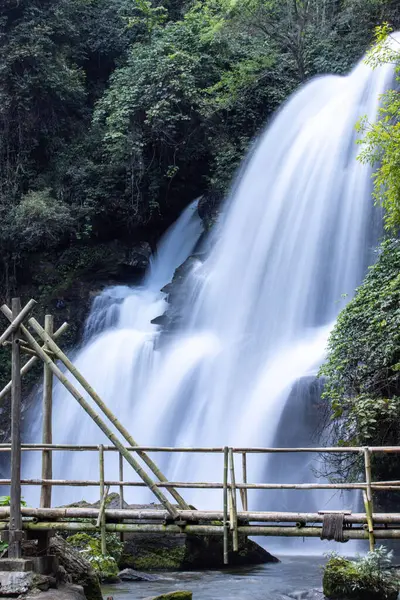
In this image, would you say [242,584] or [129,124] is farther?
[129,124]

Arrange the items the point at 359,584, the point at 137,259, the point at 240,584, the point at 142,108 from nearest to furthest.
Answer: the point at 359,584
the point at 240,584
the point at 142,108
the point at 137,259

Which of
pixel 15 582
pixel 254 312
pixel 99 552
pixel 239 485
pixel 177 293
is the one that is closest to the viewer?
pixel 15 582

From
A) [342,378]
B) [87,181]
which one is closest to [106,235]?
[87,181]

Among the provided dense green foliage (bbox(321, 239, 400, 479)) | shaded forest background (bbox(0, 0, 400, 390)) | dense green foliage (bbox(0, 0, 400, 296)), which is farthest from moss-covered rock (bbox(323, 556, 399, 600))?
dense green foliage (bbox(0, 0, 400, 296))

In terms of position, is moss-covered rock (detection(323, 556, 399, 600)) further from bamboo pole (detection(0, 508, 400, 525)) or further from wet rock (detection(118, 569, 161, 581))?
wet rock (detection(118, 569, 161, 581))

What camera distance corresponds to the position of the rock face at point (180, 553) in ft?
40.5

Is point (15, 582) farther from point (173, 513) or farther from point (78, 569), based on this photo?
point (173, 513)

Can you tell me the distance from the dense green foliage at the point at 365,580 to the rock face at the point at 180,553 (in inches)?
102

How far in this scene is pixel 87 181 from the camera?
25062mm

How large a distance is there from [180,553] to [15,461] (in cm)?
425

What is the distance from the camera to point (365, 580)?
9695mm

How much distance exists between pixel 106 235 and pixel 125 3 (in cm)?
899

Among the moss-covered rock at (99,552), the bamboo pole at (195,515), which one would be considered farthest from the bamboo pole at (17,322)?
the moss-covered rock at (99,552)

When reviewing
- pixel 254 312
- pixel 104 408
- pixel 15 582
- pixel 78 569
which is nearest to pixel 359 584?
pixel 78 569
